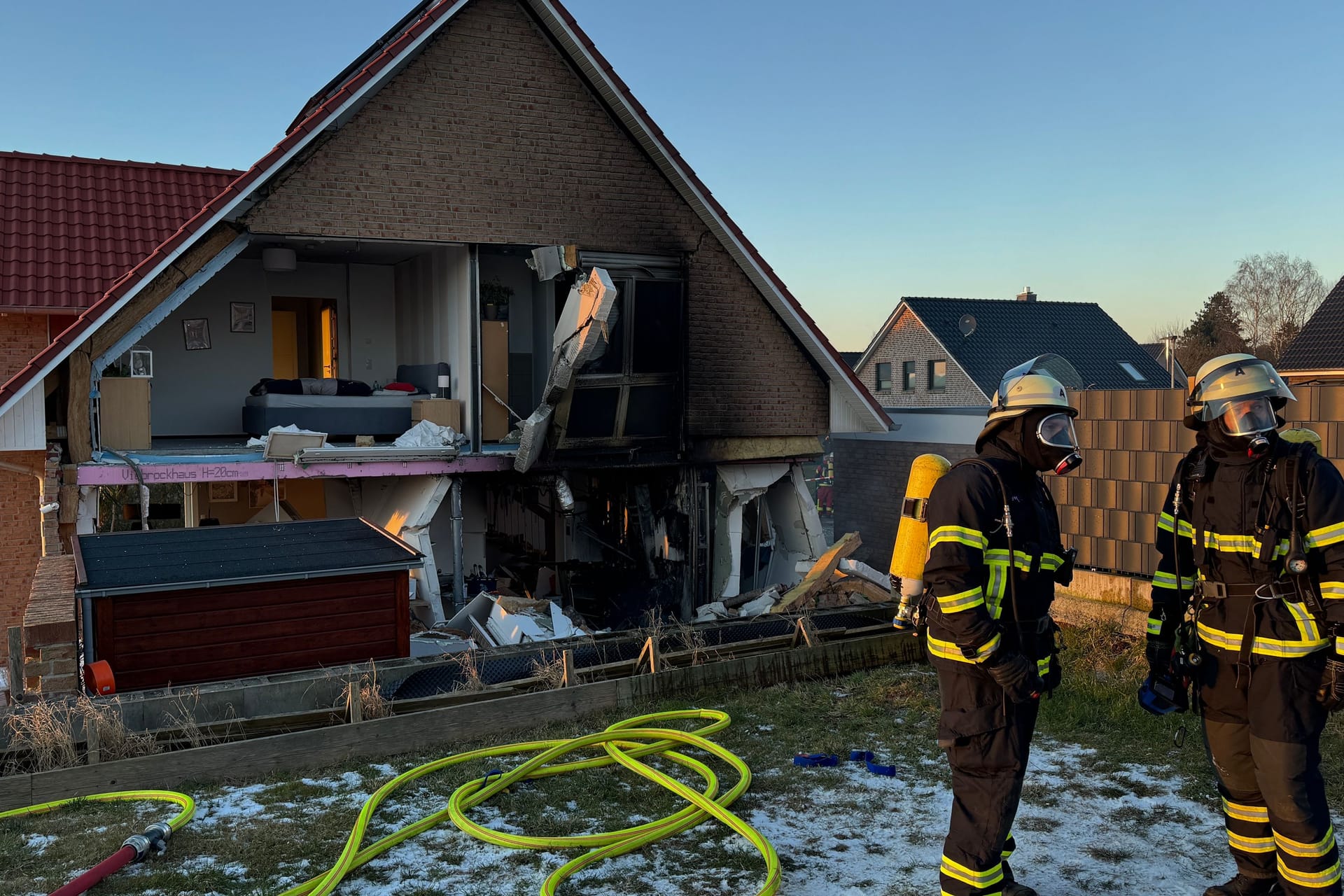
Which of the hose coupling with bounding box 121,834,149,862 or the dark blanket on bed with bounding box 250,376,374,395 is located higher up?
the dark blanket on bed with bounding box 250,376,374,395

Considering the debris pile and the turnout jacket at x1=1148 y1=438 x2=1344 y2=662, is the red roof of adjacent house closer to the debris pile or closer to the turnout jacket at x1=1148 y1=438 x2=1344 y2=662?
the debris pile

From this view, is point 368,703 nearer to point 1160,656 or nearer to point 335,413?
point 1160,656

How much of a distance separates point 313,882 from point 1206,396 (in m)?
4.65

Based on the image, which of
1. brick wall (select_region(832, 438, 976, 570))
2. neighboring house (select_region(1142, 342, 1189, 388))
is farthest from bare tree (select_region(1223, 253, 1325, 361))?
brick wall (select_region(832, 438, 976, 570))

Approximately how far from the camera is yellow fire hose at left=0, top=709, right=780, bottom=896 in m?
5.14

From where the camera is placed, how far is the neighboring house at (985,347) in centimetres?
3369

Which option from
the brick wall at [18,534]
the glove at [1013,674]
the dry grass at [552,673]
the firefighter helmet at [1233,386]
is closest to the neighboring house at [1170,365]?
the firefighter helmet at [1233,386]

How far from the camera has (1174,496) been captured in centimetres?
503

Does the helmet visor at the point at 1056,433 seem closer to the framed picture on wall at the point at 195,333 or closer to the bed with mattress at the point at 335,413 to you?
the bed with mattress at the point at 335,413

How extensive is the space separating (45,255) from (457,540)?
6.45 metres

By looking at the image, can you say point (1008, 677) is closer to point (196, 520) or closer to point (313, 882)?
point (313, 882)

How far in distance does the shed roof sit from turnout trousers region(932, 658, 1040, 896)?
19.9 feet

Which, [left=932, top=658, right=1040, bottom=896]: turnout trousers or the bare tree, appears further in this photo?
the bare tree

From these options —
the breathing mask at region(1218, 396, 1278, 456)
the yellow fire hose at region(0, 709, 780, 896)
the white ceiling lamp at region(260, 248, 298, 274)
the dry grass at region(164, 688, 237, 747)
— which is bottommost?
the yellow fire hose at region(0, 709, 780, 896)
